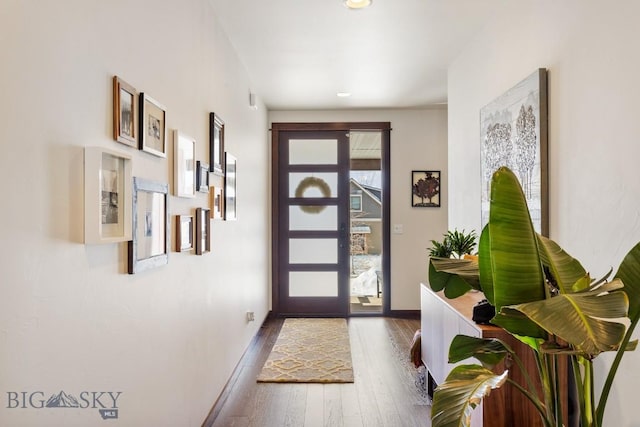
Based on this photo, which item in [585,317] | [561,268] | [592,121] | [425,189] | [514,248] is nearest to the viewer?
[585,317]

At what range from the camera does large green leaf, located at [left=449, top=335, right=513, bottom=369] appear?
1.24m

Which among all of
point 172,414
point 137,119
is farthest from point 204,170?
point 172,414

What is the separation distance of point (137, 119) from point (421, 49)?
247cm

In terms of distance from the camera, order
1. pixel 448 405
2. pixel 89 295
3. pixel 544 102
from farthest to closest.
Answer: pixel 544 102 → pixel 89 295 → pixel 448 405

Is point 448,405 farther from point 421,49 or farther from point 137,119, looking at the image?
point 421,49

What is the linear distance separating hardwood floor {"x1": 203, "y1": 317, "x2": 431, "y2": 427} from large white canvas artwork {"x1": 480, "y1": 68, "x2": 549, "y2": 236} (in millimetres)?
1376

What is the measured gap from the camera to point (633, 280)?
1.05m

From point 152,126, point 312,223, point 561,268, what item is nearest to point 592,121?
point 561,268

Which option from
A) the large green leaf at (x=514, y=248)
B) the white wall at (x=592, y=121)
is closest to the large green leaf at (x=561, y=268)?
the large green leaf at (x=514, y=248)

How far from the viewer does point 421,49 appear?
3.31 meters

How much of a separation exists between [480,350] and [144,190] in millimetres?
1303

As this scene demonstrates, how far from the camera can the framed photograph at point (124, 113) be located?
1.40 meters

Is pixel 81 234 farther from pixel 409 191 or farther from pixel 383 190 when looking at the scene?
pixel 409 191

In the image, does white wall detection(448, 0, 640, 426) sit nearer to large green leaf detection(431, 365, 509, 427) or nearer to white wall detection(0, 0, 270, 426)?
large green leaf detection(431, 365, 509, 427)
